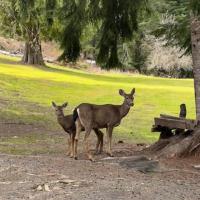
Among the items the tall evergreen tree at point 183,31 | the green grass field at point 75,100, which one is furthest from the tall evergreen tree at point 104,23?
the green grass field at point 75,100

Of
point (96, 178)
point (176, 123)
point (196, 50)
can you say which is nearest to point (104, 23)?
point (196, 50)

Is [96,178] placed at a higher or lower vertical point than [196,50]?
lower

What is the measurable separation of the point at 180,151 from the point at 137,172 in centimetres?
131

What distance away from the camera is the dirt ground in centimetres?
862

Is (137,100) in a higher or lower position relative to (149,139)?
higher

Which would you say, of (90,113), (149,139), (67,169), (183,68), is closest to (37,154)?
(90,113)

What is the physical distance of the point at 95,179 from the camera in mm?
9500

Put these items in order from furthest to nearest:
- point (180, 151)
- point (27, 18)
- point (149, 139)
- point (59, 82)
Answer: point (59, 82)
point (149, 139)
point (27, 18)
point (180, 151)

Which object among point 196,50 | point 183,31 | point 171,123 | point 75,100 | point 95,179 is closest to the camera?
point 95,179

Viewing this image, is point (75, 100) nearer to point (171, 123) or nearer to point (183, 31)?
point (183, 31)

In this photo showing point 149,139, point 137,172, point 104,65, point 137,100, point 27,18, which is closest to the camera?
point 137,172

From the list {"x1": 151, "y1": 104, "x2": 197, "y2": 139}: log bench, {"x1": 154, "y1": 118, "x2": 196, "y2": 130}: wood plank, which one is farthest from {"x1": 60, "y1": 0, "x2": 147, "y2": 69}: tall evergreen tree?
{"x1": 154, "y1": 118, "x2": 196, "y2": 130}: wood plank

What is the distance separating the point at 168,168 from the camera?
10484 mm

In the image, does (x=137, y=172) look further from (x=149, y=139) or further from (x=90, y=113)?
(x=149, y=139)
